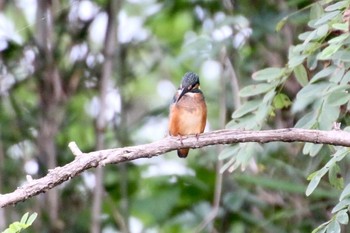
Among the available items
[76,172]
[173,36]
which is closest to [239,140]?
[76,172]

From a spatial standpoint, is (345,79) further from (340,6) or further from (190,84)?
(190,84)

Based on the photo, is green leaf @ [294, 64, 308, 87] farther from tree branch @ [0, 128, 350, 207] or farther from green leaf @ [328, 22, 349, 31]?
tree branch @ [0, 128, 350, 207]

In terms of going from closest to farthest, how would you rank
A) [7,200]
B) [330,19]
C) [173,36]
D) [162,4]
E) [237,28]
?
[7,200] → [330,19] → [237,28] → [162,4] → [173,36]

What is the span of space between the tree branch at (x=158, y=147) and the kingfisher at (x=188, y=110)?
1227 millimetres

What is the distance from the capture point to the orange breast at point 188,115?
4145 mm

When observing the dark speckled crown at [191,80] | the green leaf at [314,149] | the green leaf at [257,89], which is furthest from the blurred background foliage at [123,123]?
the green leaf at [314,149]

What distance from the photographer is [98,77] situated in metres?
5.91

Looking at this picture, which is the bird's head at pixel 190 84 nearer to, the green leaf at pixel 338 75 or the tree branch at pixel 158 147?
the green leaf at pixel 338 75

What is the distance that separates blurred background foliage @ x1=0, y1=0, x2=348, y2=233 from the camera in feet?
18.2

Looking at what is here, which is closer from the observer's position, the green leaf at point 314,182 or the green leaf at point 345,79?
the green leaf at point 314,182

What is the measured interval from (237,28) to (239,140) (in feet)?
9.14

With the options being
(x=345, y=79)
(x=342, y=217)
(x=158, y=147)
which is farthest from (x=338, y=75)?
(x=158, y=147)

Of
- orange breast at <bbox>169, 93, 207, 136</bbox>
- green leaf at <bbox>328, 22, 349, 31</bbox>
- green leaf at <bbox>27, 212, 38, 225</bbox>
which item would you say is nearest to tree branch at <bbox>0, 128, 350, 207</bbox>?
green leaf at <bbox>27, 212, 38, 225</bbox>

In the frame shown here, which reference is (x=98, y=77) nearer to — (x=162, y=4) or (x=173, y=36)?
(x=162, y=4)
